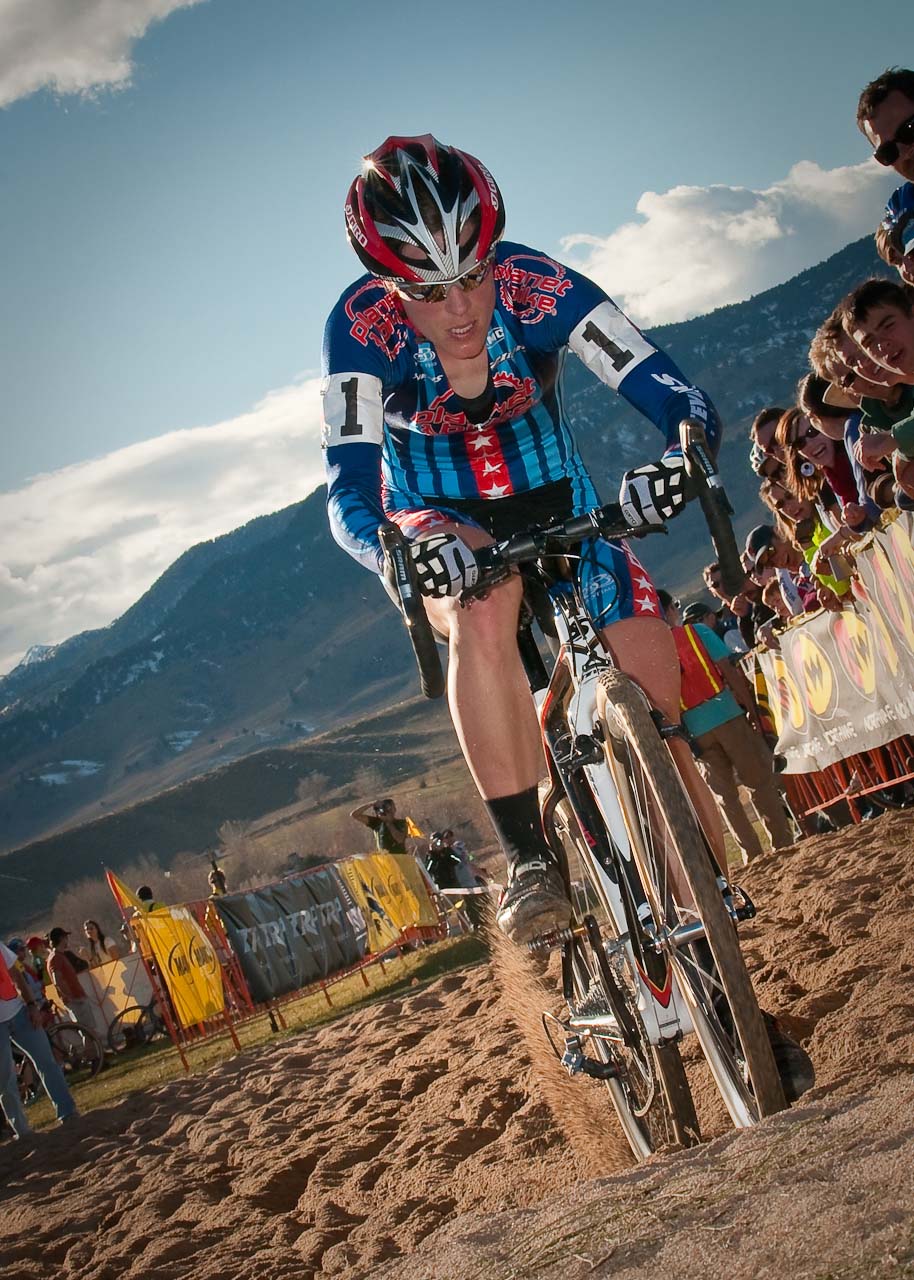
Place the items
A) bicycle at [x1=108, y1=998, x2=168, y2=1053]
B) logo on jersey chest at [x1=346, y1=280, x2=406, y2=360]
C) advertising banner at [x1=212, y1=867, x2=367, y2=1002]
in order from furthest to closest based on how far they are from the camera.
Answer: bicycle at [x1=108, y1=998, x2=168, y2=1053] < advertising banner at [x1=212, y1=867, x2=367, y2=1002] < logo on jersey chest at [x1=346, y1=280, x2=406, y2=360]

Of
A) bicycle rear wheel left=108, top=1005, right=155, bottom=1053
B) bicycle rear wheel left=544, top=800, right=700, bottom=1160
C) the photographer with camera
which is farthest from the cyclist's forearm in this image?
bicycle rear wheel left=108, top=1005, right=155, bottom=1053

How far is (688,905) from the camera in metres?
3.08

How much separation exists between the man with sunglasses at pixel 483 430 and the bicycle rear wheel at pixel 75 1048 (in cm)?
1470

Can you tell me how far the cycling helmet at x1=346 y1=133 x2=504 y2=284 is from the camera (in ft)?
11.9

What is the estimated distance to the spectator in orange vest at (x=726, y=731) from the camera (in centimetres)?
848

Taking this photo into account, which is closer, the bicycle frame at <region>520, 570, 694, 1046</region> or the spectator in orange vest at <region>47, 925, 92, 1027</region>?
the bicycle frame at <region>520, 570, 694, 1046</region>

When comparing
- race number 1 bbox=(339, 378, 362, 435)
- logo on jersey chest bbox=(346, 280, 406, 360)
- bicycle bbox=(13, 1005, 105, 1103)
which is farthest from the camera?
bicycle bbox=(13, 1005, 105, 1103)

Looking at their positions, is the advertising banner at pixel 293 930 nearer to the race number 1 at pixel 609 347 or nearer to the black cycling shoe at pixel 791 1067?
the race number 1 at pixel 609 347

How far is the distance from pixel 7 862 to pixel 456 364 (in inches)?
6041

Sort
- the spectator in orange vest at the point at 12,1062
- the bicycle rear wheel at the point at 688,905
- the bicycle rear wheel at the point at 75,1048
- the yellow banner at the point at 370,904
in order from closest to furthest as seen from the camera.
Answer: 1. the bicycle rear wheel at the point at 688,905
2. the spectator in orange vest at the point at 12,1062
3. the bicycle rear wheel at the point at 75,1048
4. the yellow banner at the point at 370,904

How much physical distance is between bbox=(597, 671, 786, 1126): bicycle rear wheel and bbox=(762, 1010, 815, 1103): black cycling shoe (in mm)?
58

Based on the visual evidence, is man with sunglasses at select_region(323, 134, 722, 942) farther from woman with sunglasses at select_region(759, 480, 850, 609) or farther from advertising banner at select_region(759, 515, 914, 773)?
woman with sunglasses at select_region(759, 480, 850, 609)

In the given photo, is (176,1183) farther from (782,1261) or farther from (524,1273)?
(782,1261)

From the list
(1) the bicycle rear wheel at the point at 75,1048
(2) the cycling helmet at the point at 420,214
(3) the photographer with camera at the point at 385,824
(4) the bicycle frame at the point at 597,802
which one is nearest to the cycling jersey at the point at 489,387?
(2) the cycling helmet at the point at 420,214
